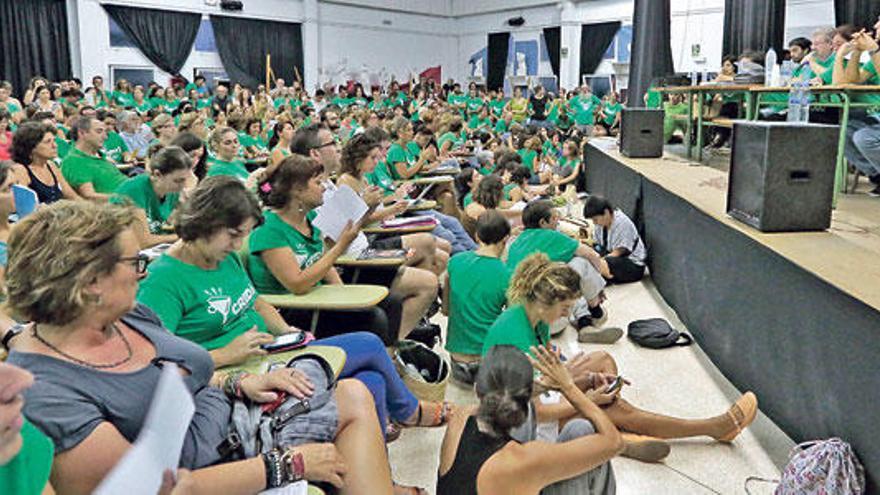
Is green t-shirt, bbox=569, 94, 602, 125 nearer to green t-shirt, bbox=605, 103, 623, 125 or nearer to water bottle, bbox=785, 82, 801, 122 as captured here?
green t-shirt, bbox=605, 103, 623, 125

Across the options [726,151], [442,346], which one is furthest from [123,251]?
[726,151]

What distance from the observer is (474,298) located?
2.99 meters

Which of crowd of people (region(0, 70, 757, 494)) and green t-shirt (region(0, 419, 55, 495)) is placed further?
crowd of people (region(0, 70, 757, 494))

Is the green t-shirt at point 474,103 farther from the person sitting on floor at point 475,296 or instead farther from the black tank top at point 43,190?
the person sitting on floor at point 475,296

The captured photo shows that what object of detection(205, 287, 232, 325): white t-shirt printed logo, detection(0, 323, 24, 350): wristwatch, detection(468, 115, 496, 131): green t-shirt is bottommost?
detection(0, 323, 24, 350): wristwatch

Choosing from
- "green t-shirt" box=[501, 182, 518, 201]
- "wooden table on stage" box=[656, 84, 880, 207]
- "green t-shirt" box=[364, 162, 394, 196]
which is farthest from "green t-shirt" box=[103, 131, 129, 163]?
"wooden table on stage" box=[656, 84, 880, 207]

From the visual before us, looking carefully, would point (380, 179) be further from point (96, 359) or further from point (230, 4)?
point (230, 4)

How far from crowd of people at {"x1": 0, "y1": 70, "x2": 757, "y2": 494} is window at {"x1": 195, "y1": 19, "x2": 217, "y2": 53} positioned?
1128 centimetres

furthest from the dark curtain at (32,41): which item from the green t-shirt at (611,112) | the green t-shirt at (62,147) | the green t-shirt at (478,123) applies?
the green t-shirt at (611,112)

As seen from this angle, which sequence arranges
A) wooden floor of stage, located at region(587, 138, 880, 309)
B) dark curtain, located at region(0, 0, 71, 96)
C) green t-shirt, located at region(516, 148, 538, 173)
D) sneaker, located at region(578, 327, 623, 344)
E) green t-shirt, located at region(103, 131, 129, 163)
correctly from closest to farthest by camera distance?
1. wooden floor of stage, located at region(587, 138, 880, 309)
2. sneaker, located at region(578, 327, 623, 344)
3. green t-shirt, located at region(103, 131, 129, 163)
4. green t-shirt, located at region(516, 148, 538, 173)
5. dark curtain, located at region(0, 0, 71, 96)

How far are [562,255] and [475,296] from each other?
2.99ft

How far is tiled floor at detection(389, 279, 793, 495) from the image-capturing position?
234cm

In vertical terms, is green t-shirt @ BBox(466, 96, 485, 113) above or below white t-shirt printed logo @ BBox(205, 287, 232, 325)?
above

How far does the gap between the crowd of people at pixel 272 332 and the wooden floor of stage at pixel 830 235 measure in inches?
23.2
